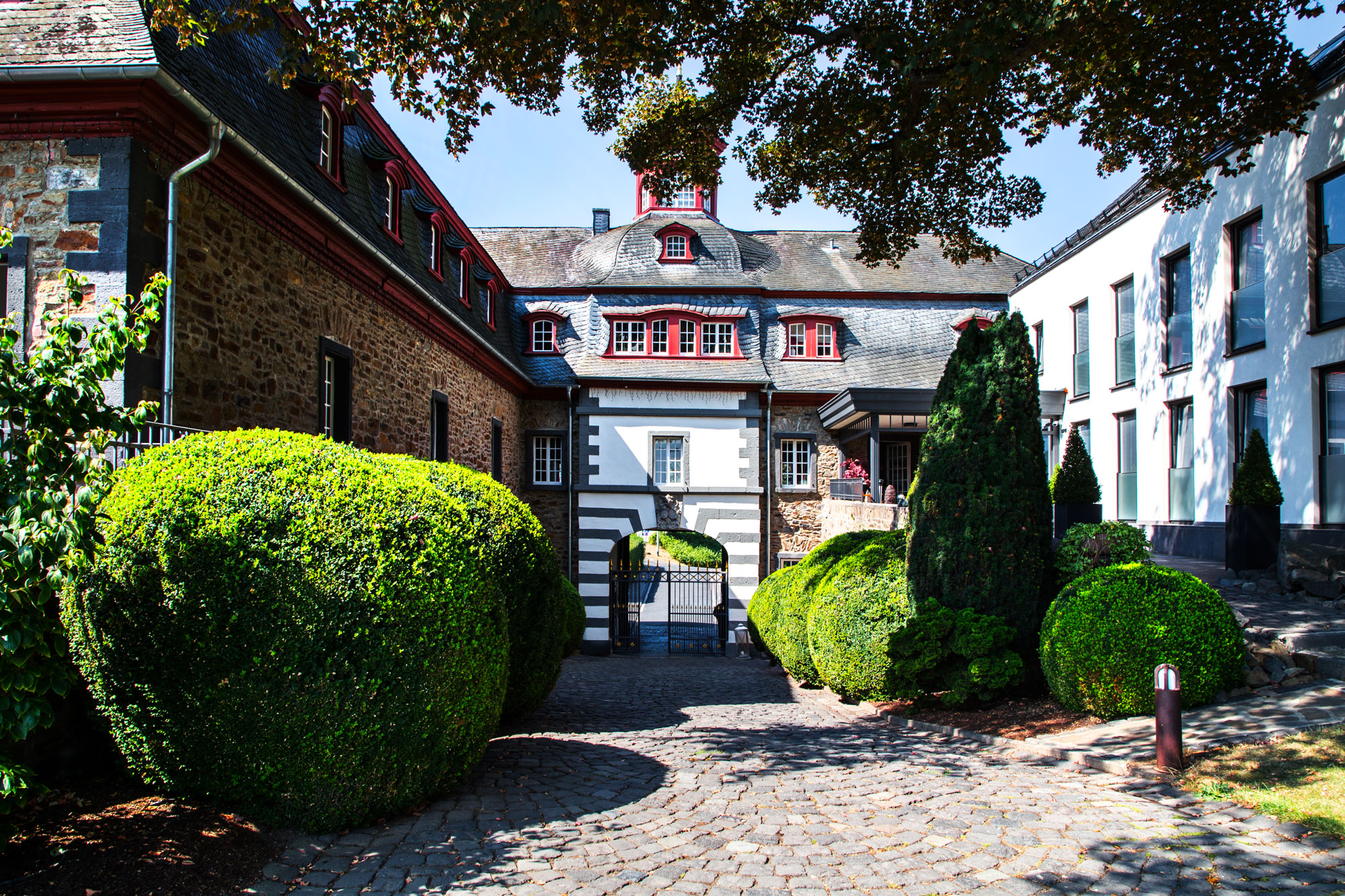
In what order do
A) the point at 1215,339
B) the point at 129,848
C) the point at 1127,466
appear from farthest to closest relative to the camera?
the point at 1127,466, the point at 1215,339, the point at 129,848

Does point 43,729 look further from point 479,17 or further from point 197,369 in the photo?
point 479,17

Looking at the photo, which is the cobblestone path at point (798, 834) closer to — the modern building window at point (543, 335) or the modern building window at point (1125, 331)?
the modern building window at point (1125, 331)

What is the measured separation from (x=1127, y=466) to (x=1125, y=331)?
272cm

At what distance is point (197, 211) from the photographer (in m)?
6.98

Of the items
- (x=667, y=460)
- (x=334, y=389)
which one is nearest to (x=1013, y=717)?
(x=334, y=389)

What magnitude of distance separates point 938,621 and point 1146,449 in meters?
9.79

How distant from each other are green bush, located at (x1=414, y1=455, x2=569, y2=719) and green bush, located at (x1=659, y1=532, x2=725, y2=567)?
30.2m

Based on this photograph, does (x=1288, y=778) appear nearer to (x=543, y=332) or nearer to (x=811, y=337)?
(x=811, y=337)

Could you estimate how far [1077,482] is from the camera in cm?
1269

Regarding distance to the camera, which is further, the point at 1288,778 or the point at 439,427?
the point at 439,427

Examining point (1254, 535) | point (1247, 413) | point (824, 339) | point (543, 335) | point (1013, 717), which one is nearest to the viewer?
point (1013, 717)

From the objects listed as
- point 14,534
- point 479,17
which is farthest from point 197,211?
point 14,534

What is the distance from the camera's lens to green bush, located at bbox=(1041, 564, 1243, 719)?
6328 mm

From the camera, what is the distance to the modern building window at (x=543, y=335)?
2145 cm
